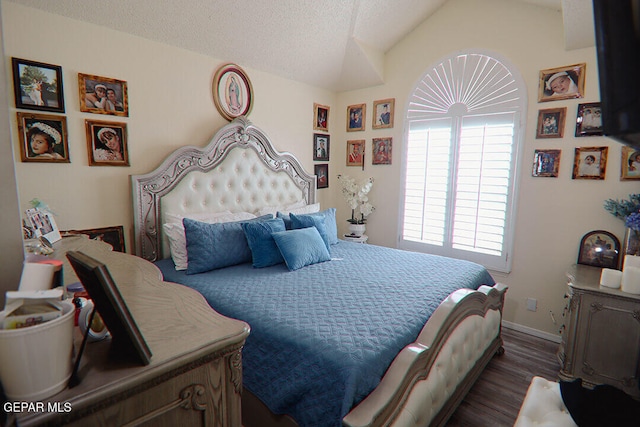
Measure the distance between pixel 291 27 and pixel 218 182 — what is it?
4.98 feet

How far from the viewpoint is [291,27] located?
9.43ft

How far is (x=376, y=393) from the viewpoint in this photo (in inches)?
51.9

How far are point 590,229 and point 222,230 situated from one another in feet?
9.53

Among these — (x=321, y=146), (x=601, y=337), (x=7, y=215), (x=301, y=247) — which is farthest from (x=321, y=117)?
(x=7, y=215)

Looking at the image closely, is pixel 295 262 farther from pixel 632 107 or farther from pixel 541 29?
pixel 541 29

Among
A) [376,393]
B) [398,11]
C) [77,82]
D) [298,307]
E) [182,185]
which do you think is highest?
[398,11]

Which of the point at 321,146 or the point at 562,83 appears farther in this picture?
the point at 321,146

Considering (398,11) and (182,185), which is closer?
(182,185)

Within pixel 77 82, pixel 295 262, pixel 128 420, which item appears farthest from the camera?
pixel 295 262

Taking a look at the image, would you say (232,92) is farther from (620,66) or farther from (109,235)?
(620,66)

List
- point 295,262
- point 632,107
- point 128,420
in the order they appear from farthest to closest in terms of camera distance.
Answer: point 295,262, point 128,420, point 632,107

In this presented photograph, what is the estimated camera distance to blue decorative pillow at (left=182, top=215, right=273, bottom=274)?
229 centimetres

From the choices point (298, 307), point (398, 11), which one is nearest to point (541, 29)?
point (398, 11)

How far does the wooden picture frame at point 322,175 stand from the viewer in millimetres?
3945
